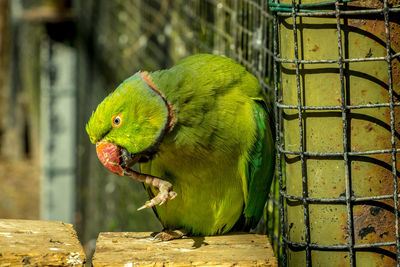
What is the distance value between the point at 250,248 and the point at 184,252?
0.20 m

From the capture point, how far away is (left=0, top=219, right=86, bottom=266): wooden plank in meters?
1.63

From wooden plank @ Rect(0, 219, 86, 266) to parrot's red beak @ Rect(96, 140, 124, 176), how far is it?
328 millimetres

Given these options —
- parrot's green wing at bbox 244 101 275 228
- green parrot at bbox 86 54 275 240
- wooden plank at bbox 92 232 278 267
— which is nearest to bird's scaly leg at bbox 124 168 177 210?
green parrot at bbox 86 54 275 240

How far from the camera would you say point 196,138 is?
228 centimetres

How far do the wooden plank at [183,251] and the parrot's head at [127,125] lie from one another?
0.30 meters

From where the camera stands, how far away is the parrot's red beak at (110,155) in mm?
2178

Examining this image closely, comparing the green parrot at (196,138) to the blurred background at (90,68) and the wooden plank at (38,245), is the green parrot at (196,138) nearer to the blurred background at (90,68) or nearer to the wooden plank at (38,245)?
the wooden plank at (38,245)

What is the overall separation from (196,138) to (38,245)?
0.76m

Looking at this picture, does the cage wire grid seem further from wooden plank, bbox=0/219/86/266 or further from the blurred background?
the blurred background

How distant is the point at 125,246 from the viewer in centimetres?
188

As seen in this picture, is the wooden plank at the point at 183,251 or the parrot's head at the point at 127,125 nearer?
the wooden plank at the point at 183,251

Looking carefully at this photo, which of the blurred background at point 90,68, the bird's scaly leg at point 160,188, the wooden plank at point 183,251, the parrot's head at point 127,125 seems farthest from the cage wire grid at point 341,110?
the blurred background at point 90,68

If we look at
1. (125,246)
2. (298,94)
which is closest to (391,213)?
(298,94)

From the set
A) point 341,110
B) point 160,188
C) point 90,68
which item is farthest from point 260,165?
point 90,68
